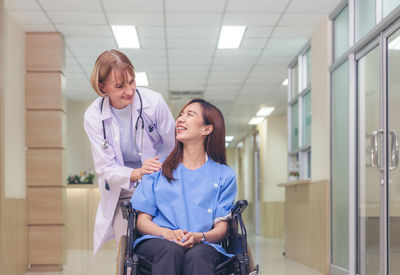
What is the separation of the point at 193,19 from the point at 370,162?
251 centimetres

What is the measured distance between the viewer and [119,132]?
8.32ft

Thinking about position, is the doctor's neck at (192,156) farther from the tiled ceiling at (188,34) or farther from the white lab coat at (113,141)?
the tiled ceiling at (188,34)

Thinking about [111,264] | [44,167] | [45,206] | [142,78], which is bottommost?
[111,264]

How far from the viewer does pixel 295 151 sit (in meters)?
7.59

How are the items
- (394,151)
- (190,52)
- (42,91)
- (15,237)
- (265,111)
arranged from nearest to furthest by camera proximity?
(394,151) < (15,237) < (42,91) < (190,52) < (265,111)

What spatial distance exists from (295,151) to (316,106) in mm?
1510

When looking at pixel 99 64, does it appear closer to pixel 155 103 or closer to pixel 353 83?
pixel 155 103

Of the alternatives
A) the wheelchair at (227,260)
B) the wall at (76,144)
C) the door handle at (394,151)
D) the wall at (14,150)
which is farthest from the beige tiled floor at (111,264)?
the wheelchair at (227,260)

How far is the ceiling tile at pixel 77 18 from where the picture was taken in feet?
18.5

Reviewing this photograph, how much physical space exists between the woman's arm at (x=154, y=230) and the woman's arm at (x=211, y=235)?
3 cm

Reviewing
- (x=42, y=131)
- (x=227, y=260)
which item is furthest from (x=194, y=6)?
(x=227, y=260)

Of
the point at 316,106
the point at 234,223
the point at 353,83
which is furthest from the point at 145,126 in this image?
the point at 316,106

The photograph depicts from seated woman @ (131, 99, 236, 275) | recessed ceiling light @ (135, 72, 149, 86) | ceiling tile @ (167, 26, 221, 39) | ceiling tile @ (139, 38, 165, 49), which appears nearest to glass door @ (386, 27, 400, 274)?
seated woman @ (131, 99, 236, 275)

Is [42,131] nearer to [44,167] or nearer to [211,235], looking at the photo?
[44,167]
